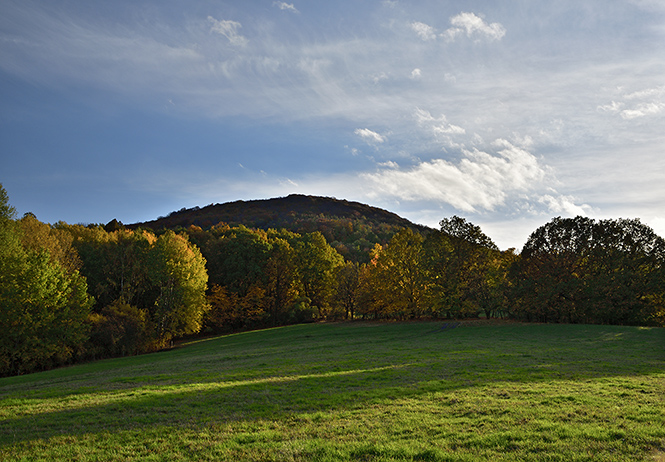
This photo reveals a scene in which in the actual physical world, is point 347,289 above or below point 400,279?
below

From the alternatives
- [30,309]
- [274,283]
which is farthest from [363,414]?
[274,283]

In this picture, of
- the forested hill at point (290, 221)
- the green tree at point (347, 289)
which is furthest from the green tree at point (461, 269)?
the forested hill at point (290, 221)

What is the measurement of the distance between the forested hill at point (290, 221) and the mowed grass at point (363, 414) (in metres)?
73.7

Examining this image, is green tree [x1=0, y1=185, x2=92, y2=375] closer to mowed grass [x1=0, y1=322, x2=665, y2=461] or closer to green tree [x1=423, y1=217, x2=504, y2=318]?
mowed grass [x1=0, y1=322, x2=665, y2=461]

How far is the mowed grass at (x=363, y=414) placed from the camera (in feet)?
26.4

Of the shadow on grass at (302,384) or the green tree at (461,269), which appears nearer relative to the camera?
the shadow on grass at (302,384)

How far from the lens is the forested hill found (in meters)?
112

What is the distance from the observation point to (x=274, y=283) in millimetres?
69938

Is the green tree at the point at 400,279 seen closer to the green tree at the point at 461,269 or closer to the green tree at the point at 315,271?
the green tree at the point at 461,269

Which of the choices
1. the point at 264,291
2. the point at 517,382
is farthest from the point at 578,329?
the point at 264,291

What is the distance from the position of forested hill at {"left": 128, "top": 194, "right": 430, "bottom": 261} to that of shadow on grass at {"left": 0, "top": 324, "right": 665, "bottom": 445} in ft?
223

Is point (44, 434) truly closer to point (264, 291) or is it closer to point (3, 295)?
point (3, 295)

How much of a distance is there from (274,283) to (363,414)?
60.4 meters

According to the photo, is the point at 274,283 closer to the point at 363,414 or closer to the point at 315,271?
the point at 315,271
